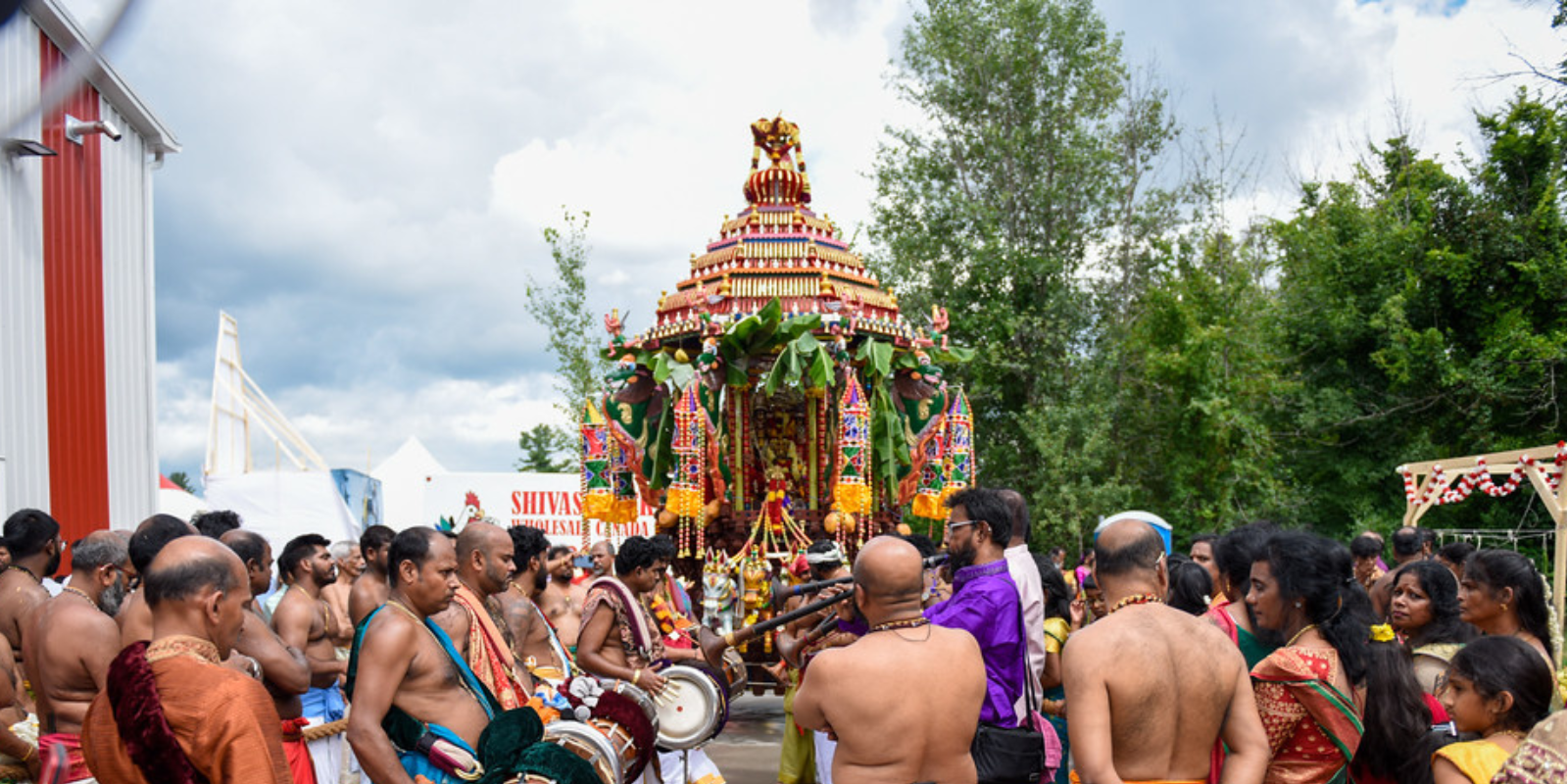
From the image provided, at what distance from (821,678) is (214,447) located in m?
22.8

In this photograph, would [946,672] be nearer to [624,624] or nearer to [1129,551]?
[1129,551]

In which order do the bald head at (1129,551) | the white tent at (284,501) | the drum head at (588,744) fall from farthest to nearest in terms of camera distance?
the white tent at (284,501)
the drum head at (588,744)
the bald head at (1129,551)

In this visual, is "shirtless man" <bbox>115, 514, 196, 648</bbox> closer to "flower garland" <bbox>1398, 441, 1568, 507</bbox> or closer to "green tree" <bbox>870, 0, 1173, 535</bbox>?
"flower garland" <bbox>1398, 441, 1568, 507</bbox>

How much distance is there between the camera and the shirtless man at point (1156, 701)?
11.0 ft

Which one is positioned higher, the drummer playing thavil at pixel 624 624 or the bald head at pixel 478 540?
the bald head at pixel 478 540

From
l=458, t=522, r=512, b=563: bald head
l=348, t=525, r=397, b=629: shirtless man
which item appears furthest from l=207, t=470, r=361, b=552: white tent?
l=458, t=522, r=512, b=563: bald head

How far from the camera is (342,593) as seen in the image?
7.57m

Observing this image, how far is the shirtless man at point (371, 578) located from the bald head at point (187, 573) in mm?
2770

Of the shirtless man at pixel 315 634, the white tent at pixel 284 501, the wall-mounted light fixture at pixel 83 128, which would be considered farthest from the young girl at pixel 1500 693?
the white tent at pixel 284 501

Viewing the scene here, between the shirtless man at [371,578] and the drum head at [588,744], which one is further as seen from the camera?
the shirtless man at [371,578]

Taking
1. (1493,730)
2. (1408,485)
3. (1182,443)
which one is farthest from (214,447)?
(1493,730)

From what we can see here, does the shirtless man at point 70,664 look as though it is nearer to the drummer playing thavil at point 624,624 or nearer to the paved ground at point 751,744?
the drummer playing thavil at point 624,624

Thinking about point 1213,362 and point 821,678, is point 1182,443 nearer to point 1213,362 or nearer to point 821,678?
point 1213,362

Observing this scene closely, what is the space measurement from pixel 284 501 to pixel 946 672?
15.2m
